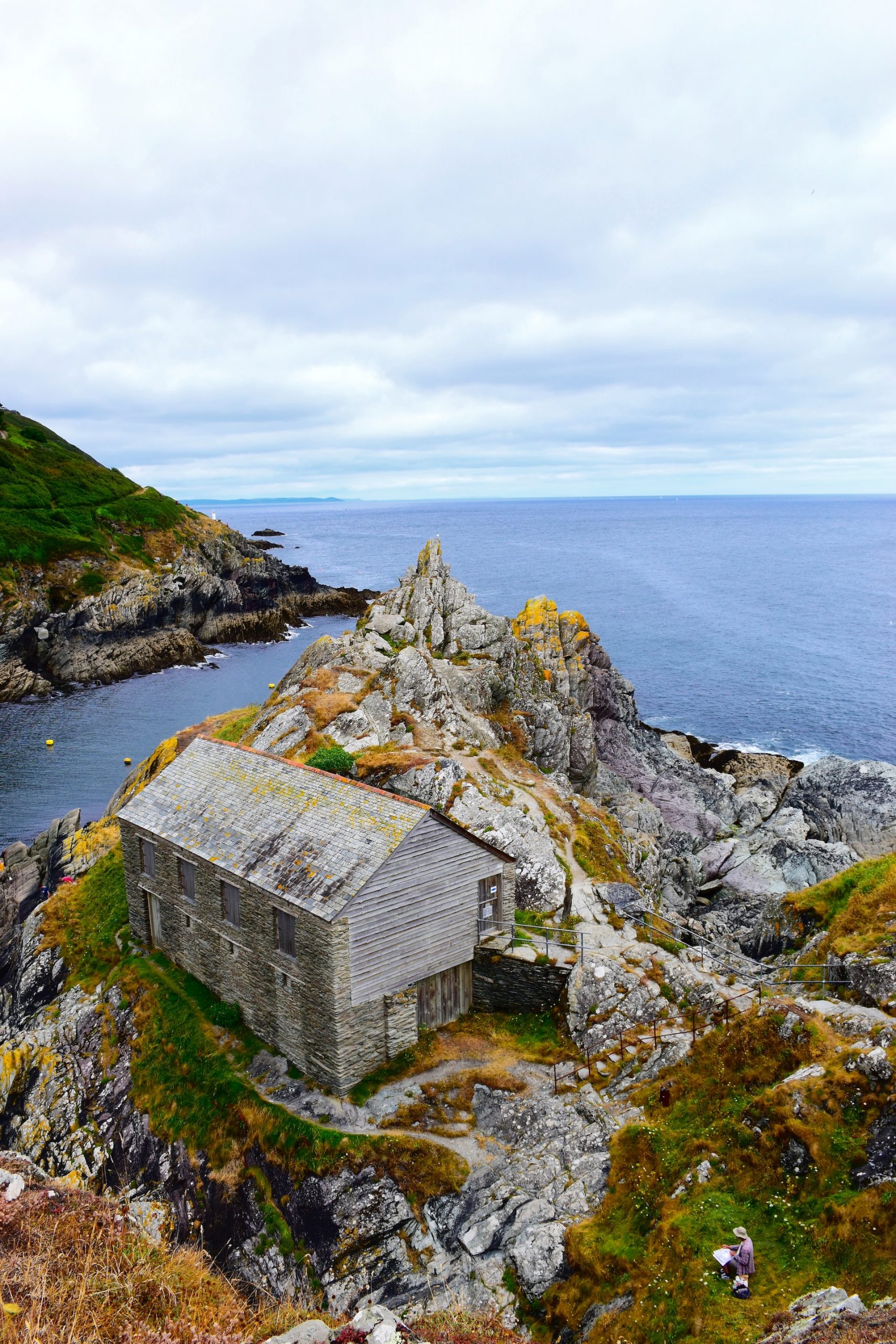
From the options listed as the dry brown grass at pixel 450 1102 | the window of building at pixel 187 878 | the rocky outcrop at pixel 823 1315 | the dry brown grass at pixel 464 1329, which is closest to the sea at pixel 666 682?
the window of building at pixel 187 878

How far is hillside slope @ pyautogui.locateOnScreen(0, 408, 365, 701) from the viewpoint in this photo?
88438mm

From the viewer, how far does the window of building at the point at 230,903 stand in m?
25.0

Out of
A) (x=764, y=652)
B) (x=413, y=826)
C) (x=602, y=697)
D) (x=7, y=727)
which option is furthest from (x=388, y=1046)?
(x=764, y=652)

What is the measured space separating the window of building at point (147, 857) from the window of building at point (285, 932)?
25.7 feet

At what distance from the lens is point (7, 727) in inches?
2849

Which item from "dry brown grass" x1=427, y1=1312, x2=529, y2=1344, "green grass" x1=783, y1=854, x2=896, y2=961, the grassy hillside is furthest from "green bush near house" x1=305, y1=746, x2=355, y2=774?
the grassy hillside

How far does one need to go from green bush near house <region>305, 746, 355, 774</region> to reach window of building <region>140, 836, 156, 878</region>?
8293 mm

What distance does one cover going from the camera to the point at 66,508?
116125mm

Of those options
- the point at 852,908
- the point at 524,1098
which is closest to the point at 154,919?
the point at 524,1098

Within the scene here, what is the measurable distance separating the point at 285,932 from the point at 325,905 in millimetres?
2560

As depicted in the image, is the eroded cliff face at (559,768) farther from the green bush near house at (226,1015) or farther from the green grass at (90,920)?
the green bush near house at (226,1015)

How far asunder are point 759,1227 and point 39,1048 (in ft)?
84.3

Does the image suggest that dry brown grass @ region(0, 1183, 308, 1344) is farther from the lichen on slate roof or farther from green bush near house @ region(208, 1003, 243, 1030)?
green bush near house @ region(208, 1003, 243, 1030)

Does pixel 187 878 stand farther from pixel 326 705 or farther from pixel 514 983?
pixel 326 705
